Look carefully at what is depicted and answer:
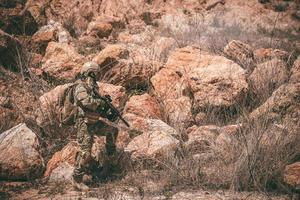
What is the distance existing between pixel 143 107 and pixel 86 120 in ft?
5.05

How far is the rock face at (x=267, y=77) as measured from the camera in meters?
7.17

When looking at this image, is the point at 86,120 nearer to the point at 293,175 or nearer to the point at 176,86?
the point at 176,86

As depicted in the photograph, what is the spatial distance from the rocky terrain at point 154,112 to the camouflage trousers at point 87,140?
0.65 ft

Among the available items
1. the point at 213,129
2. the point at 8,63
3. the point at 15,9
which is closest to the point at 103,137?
the point at 213,129

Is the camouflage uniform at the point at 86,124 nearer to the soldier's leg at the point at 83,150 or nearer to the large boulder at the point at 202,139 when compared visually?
the soldier's leg at the point at 83,150

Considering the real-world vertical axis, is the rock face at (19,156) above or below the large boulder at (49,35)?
below

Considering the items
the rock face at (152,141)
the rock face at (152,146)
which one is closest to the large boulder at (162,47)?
the rock face at (152,141)

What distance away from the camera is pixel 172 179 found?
5.34 meters

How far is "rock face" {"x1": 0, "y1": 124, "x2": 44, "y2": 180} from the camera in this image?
540 cm

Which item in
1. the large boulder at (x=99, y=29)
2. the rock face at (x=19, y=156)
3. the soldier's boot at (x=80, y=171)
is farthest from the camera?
the large boulder at (x=99, y=29)

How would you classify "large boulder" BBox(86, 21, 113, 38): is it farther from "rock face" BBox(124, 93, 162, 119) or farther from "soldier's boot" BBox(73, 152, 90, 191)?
"soldier's boot" BBox(73, 152, 90, 191)

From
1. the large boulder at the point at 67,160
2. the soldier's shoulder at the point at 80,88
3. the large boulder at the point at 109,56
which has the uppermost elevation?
the soldier's shoulder at the point at 80,88

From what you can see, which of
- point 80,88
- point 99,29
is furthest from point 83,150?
point 99,29

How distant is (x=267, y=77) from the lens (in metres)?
7.23
